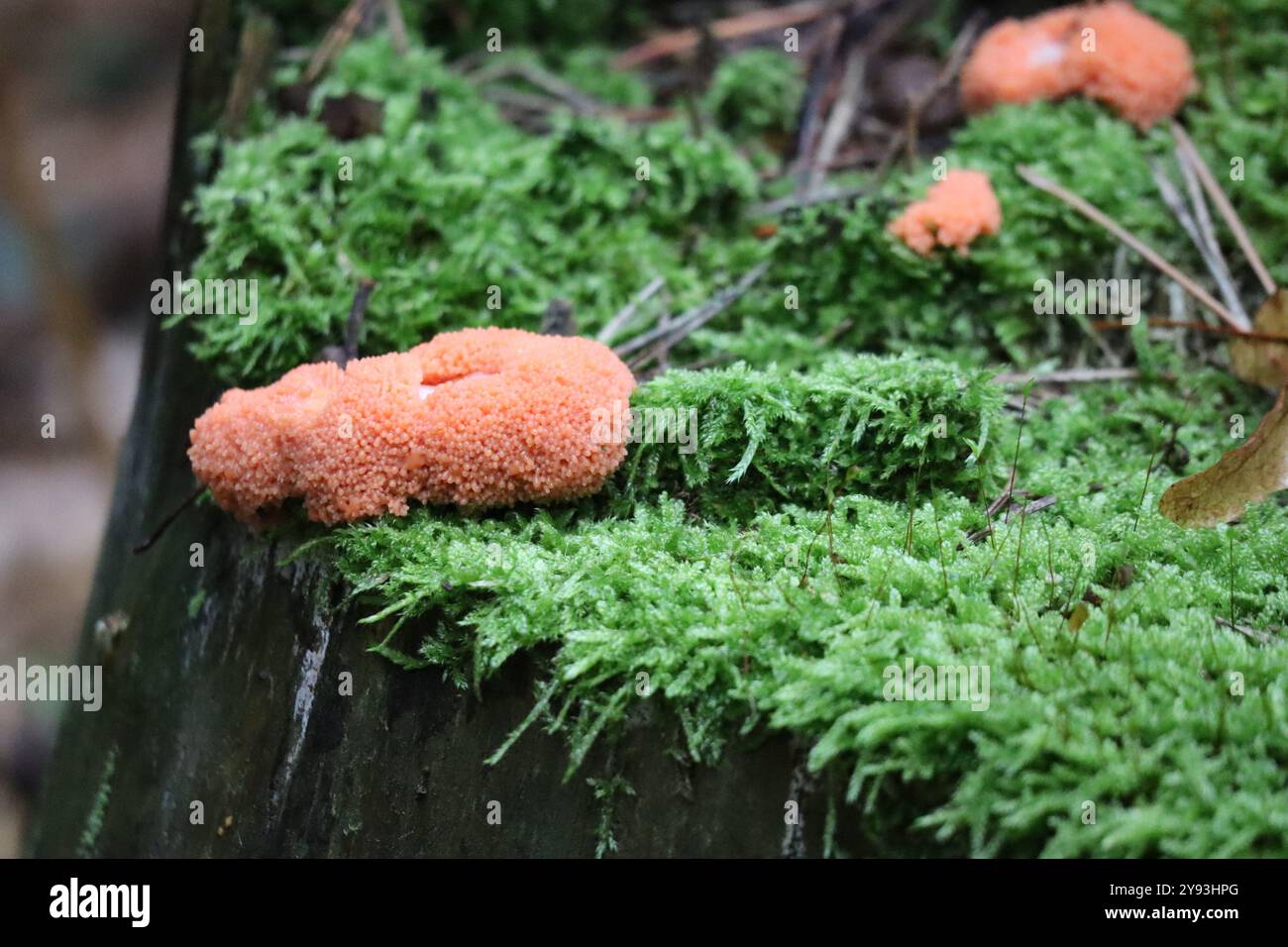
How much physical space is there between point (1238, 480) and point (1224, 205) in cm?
160

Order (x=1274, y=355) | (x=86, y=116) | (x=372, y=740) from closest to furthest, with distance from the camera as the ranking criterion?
(x=372, y=740), (x=1274, y=355), (x=86, y=116)

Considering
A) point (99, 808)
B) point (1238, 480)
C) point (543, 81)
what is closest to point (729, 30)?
point (543, 81)

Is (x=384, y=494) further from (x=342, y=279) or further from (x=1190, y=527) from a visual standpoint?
(x=1190, y=527)

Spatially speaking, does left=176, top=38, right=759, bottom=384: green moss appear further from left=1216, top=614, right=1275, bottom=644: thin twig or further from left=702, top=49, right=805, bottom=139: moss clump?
left=1216, top=614, right=1275, bottom=644: thin twig

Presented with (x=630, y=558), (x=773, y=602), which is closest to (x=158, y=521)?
(x=630, y=558)

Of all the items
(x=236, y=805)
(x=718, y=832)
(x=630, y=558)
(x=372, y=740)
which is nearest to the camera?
(x=718, y=832)

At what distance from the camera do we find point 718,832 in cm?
196

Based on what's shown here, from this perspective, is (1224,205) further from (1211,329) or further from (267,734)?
(267,734)

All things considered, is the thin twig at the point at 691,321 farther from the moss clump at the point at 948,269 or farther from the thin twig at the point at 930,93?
the thin twig at the point at 930,93

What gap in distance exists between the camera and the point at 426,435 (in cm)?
249

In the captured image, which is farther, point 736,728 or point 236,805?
point 236,805

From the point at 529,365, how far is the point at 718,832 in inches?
48.2

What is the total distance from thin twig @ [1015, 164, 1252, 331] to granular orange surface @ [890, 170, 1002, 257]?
8.9 inches
